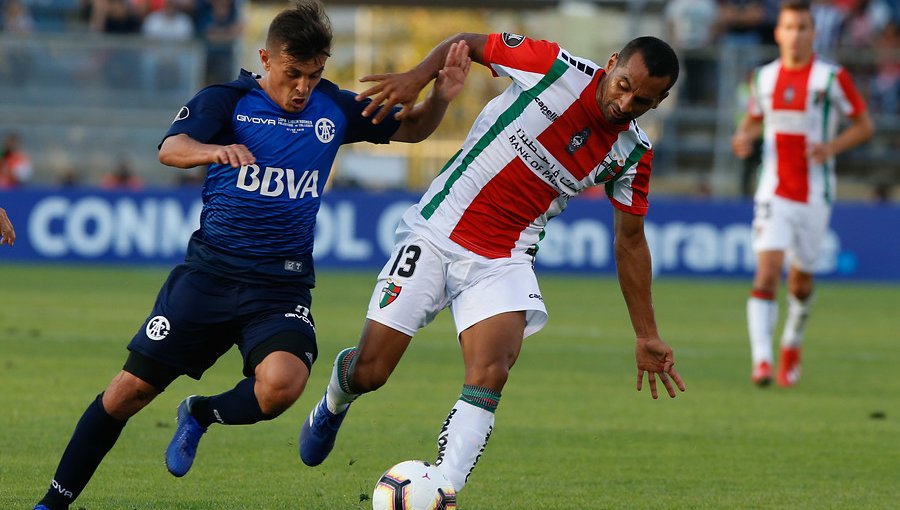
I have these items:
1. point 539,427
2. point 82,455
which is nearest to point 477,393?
point 82,455

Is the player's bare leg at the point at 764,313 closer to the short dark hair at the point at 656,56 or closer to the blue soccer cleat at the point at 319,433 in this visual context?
the blue soccer cleat at the point at 319,433

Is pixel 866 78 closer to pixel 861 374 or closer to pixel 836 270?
pixel 836 270

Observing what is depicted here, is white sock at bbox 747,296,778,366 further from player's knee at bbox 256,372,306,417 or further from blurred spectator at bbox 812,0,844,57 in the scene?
blurred spectator at bbox 812,0,844,57

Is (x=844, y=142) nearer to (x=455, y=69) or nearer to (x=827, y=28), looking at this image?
(x=455, y=69)

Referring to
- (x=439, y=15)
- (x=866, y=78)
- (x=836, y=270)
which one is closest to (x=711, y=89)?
(x=866, y=78)

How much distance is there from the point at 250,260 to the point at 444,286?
87 cm

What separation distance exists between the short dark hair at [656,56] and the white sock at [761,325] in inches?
206

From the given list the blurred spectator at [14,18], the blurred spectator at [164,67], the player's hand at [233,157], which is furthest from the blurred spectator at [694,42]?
the player's hand at [233,157]

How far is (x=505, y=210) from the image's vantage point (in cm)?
607

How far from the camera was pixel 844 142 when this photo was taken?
35.1ft

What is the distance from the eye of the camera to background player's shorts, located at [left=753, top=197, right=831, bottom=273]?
35.2 feet

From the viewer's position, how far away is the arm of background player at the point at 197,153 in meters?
5.06

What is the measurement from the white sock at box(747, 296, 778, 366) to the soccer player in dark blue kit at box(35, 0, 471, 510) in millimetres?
5184

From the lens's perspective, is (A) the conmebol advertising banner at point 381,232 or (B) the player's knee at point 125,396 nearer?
(B) the player's knee at point 125,396
